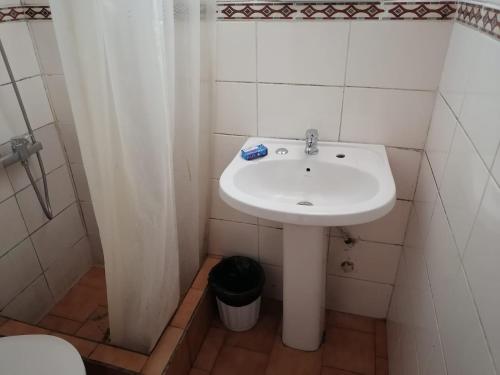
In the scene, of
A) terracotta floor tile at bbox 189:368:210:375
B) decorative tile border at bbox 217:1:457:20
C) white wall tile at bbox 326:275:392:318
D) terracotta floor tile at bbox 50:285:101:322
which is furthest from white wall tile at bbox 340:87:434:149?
terracotta floor tile at bbox 50:285:101:322

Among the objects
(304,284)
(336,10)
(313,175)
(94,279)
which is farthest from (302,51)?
(94,279)

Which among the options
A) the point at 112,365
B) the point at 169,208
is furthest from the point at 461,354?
the point at 112,365

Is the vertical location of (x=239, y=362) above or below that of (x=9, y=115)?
below

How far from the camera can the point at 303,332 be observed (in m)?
1.48

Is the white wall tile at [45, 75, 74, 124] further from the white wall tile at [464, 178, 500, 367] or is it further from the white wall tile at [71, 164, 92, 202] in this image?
the white wall tile at [464, 178, 500, 367]

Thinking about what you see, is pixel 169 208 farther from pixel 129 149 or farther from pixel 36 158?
pixel 36 158

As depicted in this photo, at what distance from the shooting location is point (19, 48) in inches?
53.9

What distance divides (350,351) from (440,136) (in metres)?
1.00

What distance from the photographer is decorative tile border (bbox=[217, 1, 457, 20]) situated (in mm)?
1056

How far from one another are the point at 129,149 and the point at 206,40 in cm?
51

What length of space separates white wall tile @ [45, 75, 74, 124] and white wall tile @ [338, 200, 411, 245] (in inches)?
51.2

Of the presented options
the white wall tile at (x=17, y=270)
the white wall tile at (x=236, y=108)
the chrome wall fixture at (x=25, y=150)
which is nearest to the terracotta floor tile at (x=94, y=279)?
the white wall tile at (x=17, y=270)

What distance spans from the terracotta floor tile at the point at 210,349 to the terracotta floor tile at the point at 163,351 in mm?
240

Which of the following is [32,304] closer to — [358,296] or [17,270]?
[17,270]
